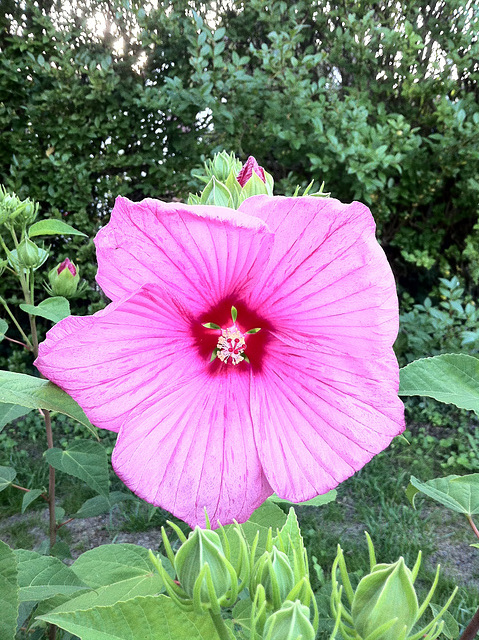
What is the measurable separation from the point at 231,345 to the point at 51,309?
2.19ft

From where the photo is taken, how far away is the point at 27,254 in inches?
49.8

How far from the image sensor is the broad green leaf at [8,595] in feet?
2.05

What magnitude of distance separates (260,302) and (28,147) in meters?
3.46

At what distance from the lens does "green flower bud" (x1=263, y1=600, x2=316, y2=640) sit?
0.42 metres

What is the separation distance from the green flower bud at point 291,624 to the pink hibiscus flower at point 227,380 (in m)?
0.15

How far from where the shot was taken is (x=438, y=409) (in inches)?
137

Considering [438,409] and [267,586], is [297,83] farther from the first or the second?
[267,586]

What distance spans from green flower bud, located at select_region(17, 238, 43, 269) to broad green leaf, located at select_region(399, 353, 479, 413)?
92 cm

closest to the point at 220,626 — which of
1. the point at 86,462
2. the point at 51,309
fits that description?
the point at 51,309

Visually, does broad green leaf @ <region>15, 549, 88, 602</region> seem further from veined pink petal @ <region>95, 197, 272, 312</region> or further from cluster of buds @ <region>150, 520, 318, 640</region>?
veined pink petal @ <region>95, 197, 272, 312</region>

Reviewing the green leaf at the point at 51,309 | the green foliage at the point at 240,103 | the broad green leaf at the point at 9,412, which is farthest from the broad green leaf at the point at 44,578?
the green foliage at the point at 240,103

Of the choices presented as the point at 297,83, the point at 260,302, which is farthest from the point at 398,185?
the point at 260,302

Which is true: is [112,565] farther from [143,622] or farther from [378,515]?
[378,515]

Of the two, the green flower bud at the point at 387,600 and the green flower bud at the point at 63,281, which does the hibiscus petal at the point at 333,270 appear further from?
the green flower bud at the point at 63,281
